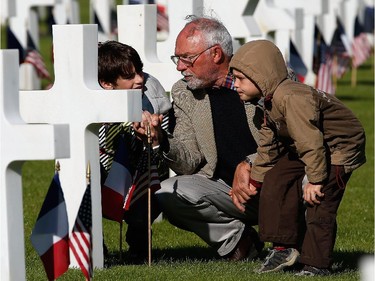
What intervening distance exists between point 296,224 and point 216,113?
43.1 inches

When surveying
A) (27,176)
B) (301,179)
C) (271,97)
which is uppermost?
(271,97)

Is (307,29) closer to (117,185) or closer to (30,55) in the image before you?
(30,55)

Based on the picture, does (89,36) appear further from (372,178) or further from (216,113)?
(372,178)

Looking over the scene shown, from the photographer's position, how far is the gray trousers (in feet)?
27.3

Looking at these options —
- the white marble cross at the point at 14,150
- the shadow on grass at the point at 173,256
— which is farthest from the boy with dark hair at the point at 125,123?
the white marble cross at the point at 14,150

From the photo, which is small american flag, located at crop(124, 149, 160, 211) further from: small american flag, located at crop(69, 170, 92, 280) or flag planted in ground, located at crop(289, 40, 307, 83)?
flag planted in ground, located at crop(289, 40, 307, 83)

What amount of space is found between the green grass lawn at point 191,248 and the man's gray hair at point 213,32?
132cm

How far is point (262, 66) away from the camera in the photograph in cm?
757

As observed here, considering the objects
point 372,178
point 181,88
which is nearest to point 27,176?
point 372,178

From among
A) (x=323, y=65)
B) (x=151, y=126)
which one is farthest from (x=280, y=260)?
(x=323, y=65)

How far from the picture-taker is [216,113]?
27.8 ft

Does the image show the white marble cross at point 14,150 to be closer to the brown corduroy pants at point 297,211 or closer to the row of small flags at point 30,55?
the brown corduroy pants at point 297,211

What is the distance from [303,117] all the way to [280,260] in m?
0.93

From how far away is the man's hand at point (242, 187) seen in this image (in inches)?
315
